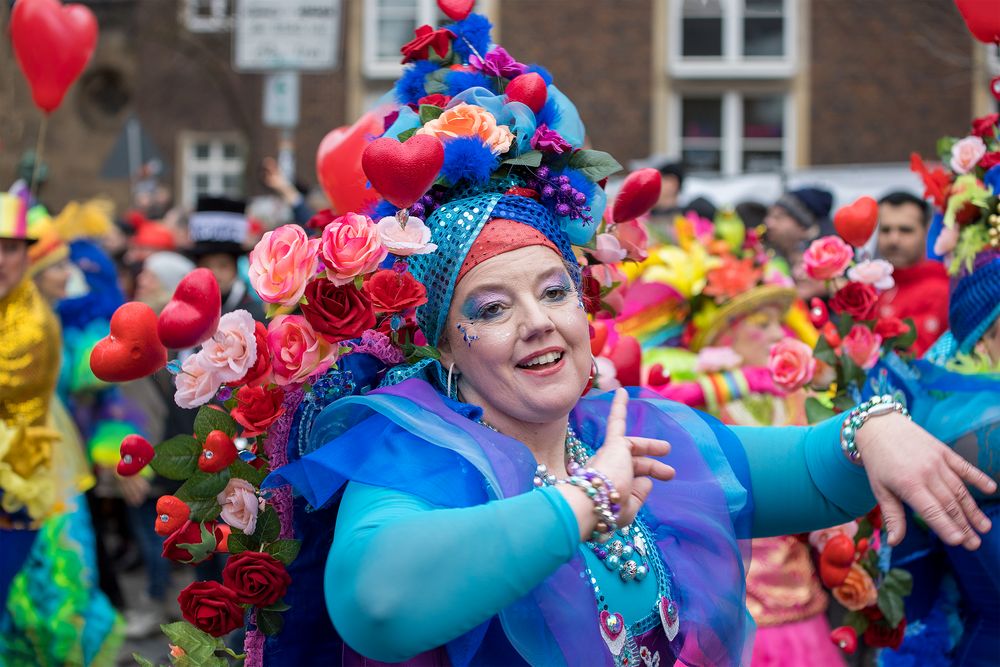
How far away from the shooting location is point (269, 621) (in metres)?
2.54

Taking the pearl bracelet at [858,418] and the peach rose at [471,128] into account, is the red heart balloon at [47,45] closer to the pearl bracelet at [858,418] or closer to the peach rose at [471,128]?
the peach rose at [471,128]

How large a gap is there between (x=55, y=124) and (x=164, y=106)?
2833mm

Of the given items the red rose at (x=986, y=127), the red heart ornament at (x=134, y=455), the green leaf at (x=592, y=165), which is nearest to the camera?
the red heart ornament at (x=134, y=455)

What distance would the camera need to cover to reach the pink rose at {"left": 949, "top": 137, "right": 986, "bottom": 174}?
3496mm

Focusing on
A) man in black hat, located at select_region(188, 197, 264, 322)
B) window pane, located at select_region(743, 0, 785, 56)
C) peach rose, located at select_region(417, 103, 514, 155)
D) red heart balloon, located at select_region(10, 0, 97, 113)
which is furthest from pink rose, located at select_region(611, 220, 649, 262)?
window pane, located at select_region(743, 0, 785, 56)

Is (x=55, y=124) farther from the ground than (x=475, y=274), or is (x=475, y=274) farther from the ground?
(x=475, y=274)

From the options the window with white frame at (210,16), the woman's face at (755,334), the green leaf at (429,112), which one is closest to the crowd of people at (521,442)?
the green leaf at (429,112)

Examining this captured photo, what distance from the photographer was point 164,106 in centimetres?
1886

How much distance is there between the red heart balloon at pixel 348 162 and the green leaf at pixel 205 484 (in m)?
0.80

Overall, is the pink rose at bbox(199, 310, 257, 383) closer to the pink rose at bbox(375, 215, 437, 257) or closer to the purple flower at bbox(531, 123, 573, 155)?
the pink rose at bbox(375, 215, 437, 257)

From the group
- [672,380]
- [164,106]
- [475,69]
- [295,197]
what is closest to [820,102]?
[164,106]

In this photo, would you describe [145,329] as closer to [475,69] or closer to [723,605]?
[475,69]

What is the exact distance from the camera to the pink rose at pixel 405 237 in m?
2.36

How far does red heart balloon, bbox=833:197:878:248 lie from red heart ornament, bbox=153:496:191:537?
5.79ft
